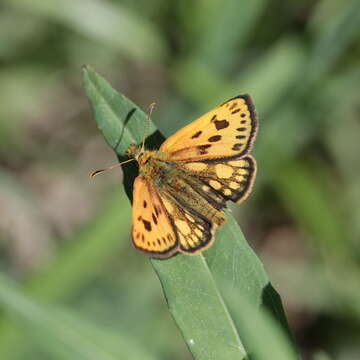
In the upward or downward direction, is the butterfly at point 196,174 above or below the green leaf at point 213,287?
above

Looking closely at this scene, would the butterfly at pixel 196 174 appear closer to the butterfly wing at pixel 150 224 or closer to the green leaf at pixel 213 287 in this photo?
the butterfly wing at pixel 150 224

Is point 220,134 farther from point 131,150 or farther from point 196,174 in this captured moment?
point 131,150

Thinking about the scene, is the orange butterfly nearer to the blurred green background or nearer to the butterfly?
the butterfly


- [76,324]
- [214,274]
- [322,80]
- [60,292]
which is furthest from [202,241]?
[322,80]

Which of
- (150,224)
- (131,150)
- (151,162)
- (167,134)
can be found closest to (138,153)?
(131,150)

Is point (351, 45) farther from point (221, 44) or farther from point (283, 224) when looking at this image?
point (283, 224)

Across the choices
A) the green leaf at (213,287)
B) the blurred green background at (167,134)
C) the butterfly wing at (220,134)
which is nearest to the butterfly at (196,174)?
the butterfly wing at (220,134)

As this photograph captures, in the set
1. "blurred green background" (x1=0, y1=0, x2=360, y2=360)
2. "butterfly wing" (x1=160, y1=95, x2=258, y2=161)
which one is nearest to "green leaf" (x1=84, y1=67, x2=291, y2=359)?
"butterfly wing" (x1=160, y1=95, x2=258, y2=161)
